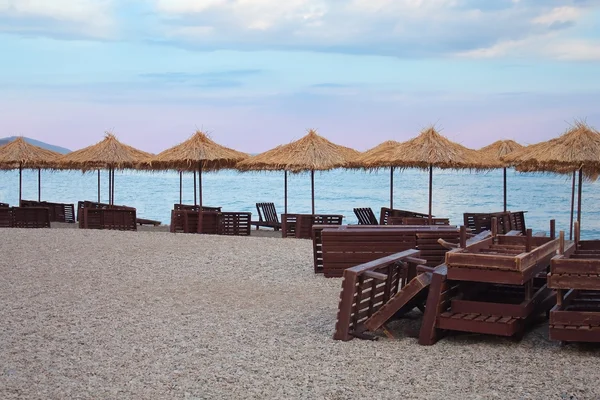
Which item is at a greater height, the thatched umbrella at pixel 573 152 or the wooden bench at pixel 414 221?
the thatched umbrella at pixel 573 152

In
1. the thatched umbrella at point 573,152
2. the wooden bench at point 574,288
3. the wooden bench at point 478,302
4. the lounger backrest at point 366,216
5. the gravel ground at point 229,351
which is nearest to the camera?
the gravel ground at point 229,351

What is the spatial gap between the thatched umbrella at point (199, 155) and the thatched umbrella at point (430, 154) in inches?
135

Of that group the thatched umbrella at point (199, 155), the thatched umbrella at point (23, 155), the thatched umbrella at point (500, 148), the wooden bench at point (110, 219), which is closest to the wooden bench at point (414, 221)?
the thatched umbrella at point (500, 148)

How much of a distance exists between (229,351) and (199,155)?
35.8 ft

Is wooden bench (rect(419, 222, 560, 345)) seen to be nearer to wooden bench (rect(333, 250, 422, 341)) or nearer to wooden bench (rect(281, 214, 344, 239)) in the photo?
wooden bench (rect(333, 250, 422, 341))

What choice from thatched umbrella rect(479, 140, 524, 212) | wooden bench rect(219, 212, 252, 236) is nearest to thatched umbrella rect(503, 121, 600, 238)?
thatched umbrella rect(479, 140, 524, 212)

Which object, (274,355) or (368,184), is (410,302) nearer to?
(274,355)

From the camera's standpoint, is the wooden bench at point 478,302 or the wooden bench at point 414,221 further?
the wooden bench at point 414,221

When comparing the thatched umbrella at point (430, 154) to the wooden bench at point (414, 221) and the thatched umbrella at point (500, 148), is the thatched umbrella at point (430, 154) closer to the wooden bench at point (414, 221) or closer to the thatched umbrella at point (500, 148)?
the wooden bench at point (414, 221)

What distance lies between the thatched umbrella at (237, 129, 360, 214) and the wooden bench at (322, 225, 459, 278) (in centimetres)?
583

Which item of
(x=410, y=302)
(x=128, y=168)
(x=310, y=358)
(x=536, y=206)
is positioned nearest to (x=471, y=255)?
(x=410, y=302)

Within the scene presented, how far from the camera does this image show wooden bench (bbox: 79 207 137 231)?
16.0 metres

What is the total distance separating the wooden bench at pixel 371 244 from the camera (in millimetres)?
9164

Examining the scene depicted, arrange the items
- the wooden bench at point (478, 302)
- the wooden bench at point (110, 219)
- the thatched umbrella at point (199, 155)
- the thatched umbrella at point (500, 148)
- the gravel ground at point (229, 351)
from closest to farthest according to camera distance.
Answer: the gravel ground at point (229, 351)
the wooden bench at point (478, 302)
the wooden bench at point (110, 219)
the thatched umbrella at point (199, 155)
the thatched umbrella at point (500, 148)
